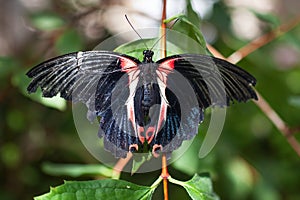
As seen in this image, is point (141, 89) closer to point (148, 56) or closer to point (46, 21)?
point (148, 56)

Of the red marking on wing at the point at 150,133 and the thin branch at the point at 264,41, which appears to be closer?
the red marking on wing at the point at 150,133

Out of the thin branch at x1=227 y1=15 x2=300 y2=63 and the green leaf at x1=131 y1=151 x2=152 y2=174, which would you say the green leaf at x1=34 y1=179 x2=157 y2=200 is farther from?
the thin branch at x1=227 y1=15 x2=300 y2=63

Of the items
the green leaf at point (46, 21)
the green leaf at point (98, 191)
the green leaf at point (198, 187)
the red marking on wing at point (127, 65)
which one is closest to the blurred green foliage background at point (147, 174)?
the green leaf at point (46, 21)

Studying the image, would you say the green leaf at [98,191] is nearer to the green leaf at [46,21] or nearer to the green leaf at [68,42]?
the green leaf at [68,42]

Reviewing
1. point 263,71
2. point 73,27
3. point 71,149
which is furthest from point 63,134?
point 263,71

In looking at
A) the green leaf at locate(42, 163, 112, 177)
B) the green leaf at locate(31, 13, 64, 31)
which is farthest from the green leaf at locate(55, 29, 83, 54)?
the green leaf at locate(42, 163, 112, 177)
